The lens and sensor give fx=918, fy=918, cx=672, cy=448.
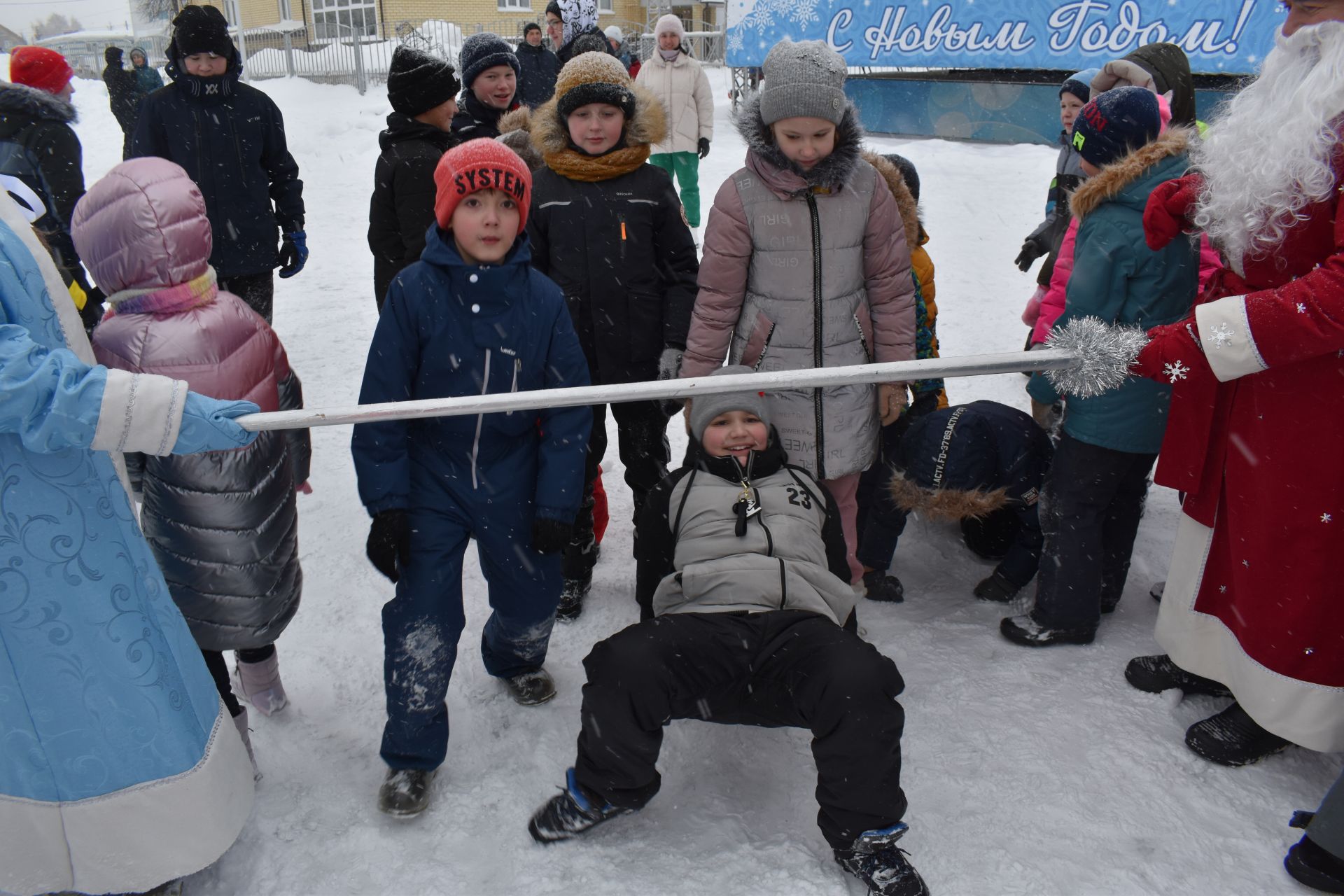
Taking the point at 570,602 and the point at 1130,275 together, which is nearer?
the point at 1130,275

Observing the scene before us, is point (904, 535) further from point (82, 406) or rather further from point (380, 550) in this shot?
point (82, 406)

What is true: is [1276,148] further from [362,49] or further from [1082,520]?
[362,49]

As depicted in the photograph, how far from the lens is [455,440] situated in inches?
99.3

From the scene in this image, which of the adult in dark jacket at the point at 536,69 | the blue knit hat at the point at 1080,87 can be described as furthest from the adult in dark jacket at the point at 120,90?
the blue knit hat at the point at 1080,87

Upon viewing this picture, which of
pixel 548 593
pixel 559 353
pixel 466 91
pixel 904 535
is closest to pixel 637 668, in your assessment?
pixel 548 593

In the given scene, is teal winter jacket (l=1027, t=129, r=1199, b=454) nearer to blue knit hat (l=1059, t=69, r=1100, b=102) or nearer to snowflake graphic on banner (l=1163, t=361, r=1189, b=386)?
snowflake graphic on banner (l=1163, t=361, r=1189, b=386)

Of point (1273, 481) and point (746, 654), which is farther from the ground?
point (1273, 481)

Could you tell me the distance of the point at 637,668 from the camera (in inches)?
90.2

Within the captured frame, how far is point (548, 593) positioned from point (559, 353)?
0.72m

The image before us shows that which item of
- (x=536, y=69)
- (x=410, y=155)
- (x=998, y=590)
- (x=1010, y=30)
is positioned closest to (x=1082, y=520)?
(x=998, y=590)

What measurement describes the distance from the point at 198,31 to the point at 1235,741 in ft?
15.7

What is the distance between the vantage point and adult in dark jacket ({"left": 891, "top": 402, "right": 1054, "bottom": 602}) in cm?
335

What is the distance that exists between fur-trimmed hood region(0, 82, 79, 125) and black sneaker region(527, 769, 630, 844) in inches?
165

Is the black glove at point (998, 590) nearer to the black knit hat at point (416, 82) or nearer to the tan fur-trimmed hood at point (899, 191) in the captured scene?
the tan fur-trimmed hood at point (899, 191)
